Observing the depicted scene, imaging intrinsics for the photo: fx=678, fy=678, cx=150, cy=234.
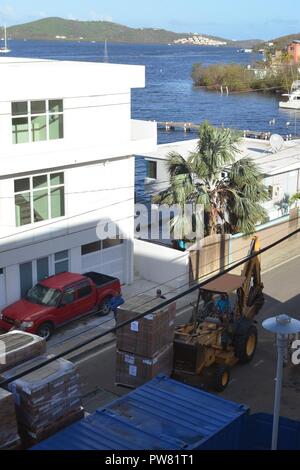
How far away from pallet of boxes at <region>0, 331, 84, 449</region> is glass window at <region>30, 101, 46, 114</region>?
8.42m

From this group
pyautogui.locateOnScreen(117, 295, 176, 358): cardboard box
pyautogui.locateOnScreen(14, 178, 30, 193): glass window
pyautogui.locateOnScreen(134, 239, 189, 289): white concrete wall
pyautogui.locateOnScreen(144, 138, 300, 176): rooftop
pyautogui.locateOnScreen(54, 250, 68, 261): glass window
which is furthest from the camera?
pyautogui.locateOnScreen(144, 138, 300, 176): rooftop

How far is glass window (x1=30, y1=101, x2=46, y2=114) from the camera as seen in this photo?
1744cm

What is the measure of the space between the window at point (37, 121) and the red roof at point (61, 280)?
3.61m

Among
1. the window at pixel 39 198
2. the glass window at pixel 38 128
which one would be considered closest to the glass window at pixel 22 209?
the window at pixel 39 198

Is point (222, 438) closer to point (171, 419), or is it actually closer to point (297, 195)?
point (171, 419)

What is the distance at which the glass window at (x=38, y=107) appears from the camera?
1744cm

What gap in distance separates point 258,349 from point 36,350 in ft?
20.9

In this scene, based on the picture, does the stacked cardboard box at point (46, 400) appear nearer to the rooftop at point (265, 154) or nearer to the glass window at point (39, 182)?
the glass window at point (39, 182)

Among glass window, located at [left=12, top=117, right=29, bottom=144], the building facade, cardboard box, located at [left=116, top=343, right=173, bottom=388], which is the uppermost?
the building facade

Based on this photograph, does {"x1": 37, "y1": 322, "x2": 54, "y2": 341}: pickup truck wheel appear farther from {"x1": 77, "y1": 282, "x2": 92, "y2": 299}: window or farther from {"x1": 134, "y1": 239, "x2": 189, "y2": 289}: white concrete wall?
{"x1": 134, "y1": 239, "x2": 189, "y2": 289}: white concrete wall

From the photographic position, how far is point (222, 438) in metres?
9.45

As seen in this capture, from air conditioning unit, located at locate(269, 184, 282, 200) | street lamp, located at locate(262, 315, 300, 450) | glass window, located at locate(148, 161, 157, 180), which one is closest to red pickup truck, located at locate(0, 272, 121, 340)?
street lamp, located at locate(262, 315, 300, 450)

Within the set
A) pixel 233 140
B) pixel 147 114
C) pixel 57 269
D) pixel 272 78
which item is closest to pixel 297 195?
pixel 233 140

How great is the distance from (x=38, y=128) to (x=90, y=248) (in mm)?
3988
